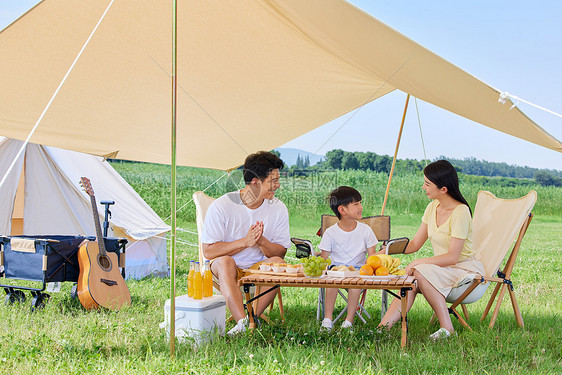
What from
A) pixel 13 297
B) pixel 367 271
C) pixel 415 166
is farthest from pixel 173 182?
pixel 415 166

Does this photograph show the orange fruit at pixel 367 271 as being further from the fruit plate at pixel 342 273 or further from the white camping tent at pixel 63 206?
the white camping tent at pixel 63 206

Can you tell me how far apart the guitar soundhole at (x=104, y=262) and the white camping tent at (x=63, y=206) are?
3.14 feet

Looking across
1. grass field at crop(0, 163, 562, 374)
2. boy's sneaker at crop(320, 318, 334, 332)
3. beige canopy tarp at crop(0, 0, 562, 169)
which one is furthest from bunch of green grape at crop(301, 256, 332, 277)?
beige canopy tarp at crop(0, 0, 562, 169)

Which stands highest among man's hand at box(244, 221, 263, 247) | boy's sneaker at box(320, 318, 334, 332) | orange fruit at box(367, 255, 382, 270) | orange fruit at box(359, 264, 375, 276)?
man's hand at box(244, 221, 263, 247)

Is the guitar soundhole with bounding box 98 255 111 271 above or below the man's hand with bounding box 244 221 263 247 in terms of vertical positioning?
below

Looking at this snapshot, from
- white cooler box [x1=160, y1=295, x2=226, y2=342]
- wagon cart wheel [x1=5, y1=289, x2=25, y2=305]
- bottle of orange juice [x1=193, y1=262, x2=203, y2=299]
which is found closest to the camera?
white cooler box [x1=160, y1=295, x2=226, y2=342]

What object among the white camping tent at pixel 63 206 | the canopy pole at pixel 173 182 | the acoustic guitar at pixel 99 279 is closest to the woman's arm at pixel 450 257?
the canopy pole at pixel 173 182

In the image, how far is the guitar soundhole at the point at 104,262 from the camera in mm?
3953

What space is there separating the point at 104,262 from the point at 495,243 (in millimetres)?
2694

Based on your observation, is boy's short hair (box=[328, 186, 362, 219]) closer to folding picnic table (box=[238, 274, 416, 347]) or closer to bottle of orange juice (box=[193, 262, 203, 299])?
folding picnic table (box=[238, 274, 416, 347])

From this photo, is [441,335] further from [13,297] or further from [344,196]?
[13,297]

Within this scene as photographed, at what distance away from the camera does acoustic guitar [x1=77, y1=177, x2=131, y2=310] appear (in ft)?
12.1

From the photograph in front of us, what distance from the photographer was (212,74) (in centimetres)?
362

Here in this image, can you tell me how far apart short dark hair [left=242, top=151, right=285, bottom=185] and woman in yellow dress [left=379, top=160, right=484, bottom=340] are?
0.88m
